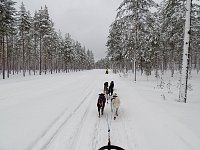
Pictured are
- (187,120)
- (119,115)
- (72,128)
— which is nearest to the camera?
(72,128)

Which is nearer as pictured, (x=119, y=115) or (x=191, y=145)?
(x=191, y=145)

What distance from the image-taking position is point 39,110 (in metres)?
8.31

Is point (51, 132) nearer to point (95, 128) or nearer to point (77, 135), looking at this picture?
point (77, 135)

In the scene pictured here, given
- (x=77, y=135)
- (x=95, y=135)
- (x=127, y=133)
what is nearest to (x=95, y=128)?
(x=95, y=135)

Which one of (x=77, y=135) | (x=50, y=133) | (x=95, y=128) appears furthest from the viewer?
(x=95, y=128)

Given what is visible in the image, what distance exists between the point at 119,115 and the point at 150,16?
643 inches

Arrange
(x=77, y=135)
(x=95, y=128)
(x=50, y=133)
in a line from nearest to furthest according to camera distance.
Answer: (x=77, y=135), (x=50, y=133), (x=95, y=128)

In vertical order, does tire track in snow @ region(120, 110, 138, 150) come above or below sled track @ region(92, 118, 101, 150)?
above

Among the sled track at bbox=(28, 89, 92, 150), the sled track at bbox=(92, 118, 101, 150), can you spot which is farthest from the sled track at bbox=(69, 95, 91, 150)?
the sled track at bbox=(28, 89, 92, 150)

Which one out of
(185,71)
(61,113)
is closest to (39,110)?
(61,113)

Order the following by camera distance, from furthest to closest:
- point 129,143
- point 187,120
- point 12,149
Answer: point 187,120 < point 129,143 < point 12,149

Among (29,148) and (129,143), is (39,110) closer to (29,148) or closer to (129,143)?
(29,148)

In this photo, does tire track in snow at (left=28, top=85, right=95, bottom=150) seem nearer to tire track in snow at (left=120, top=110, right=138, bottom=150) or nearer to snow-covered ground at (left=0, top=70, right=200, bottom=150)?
snow-covered ground at (left=0, top=70, right=200, bottom=150)

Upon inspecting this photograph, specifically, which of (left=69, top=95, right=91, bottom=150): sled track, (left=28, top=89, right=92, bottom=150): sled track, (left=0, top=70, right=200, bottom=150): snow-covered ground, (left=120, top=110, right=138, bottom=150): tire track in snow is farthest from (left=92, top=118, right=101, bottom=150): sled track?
(left=28, top=89, right=92, bottom=150): sled track
